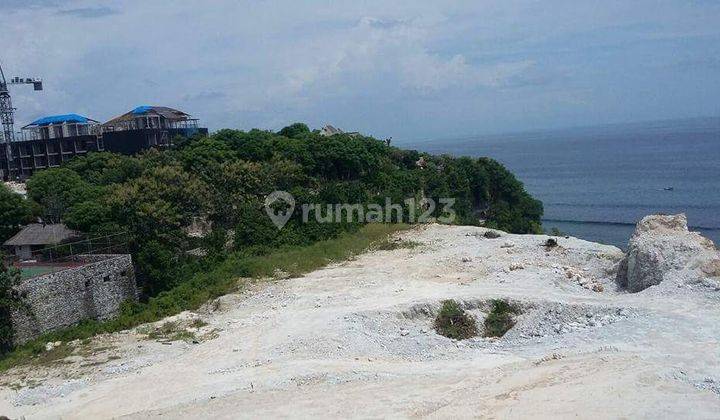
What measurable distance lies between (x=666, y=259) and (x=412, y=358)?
8.76 m

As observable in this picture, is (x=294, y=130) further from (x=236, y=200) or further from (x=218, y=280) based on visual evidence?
(x=218, y=280)

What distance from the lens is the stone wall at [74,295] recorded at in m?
20.5

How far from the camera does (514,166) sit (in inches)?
5231

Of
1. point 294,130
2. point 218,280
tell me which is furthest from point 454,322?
point 294,130

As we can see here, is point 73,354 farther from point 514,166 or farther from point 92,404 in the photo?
point 514,166

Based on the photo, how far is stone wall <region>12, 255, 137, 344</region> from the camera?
20.5m

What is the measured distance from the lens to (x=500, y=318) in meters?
18.8

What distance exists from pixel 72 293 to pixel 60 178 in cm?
1695

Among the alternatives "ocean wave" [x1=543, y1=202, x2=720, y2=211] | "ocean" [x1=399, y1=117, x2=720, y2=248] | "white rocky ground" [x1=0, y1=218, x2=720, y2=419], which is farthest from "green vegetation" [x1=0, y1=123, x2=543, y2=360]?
"ocean wave" [x1=543, y1=202, x2=720, y2=211]

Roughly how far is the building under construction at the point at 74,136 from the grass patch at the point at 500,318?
125ft

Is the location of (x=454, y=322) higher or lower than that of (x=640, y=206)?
higher

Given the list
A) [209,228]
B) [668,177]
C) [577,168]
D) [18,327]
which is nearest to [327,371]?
[18,327]

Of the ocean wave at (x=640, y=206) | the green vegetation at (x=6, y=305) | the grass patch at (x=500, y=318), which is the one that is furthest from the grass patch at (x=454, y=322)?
the ocean wave at (x=640, y=206)

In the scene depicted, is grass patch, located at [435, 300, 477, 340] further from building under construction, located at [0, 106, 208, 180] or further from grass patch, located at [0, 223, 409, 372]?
building under construction, located at [0, 106, 208, 180]
